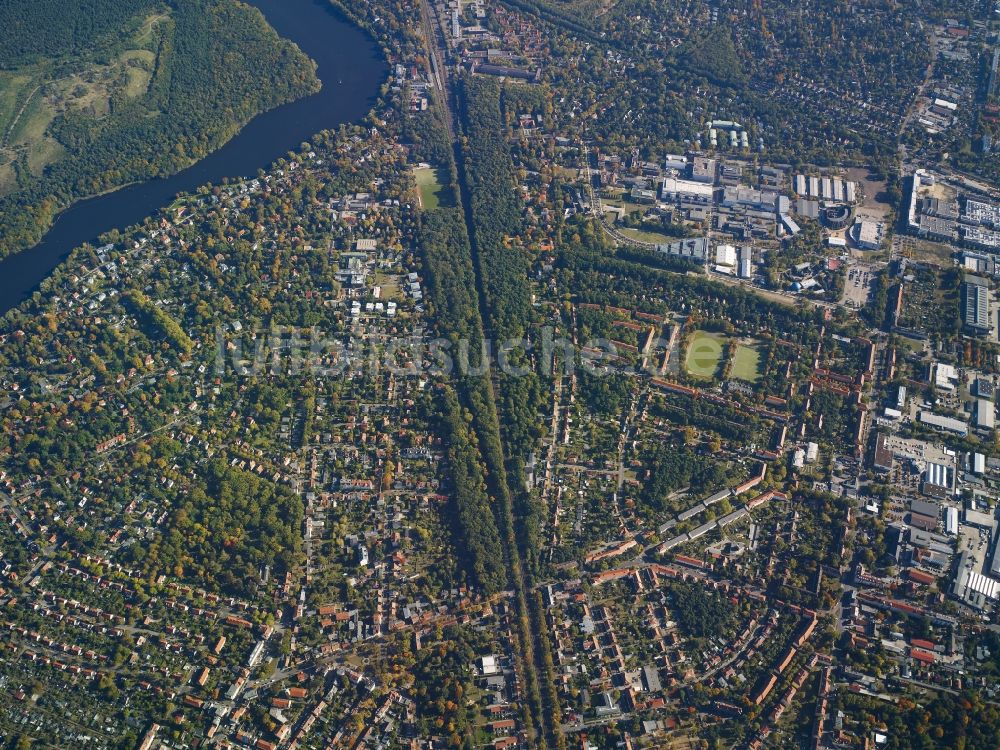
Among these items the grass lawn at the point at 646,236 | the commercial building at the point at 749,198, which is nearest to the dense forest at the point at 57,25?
the grass lawn at the point at 646,236

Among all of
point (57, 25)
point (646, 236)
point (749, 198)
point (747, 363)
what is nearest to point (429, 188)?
point (646, 236)

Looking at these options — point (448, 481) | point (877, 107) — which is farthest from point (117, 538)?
point (877, 107)

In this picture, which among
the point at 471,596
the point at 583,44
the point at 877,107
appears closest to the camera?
the point at 471,596

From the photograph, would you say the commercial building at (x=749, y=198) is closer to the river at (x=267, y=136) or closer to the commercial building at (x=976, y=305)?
the commercial building at (x=976, y=305)

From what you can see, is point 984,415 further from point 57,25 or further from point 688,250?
point 57,25

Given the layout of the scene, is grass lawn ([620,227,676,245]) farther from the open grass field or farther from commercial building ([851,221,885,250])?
the open grass field

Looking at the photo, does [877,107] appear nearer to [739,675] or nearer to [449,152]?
[449,152]

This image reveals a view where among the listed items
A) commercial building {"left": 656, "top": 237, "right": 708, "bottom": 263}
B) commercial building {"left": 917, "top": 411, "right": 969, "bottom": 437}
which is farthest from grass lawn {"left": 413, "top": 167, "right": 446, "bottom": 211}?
commercial building {"left": 917, "top": 411, "right": 969, "bottom": 437}
